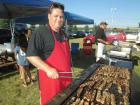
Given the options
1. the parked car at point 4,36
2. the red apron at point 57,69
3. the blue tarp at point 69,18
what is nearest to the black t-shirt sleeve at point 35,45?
the red apron at point 57,69

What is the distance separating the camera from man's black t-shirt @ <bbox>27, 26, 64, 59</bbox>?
279 centimetres

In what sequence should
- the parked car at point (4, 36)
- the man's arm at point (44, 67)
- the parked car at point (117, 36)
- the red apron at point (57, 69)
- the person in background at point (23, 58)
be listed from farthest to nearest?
the parked car at point (117, 36)
the parked car at point (4, 36)
the person in background at point (23, 58)
the red apron at point (57, 69)
the man's arm at point (44, 67)

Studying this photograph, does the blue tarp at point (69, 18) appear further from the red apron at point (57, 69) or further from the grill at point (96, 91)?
the red apron at point (57, 69)

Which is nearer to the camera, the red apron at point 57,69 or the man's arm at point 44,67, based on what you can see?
the man's arm at point 44,67

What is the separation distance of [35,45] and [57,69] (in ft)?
1.35

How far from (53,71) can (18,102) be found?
359 centimetres

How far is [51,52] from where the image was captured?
9.55ft

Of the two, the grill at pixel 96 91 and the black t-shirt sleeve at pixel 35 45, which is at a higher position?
the black t-shirt sleeve at pixel 35 45

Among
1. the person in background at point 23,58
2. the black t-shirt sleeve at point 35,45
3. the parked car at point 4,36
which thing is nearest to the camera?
the black t-shirt sleeve at point 35,45

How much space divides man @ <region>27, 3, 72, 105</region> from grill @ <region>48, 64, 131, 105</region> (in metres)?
0.21

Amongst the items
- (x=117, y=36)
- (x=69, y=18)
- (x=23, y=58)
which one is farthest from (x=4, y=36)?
(x=117, y=36)

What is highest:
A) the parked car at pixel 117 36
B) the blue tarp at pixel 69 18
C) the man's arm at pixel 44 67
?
the blue tarp at pixel 69 18

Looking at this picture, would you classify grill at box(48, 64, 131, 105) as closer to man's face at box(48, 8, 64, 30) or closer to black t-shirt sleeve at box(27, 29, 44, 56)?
black t-shirt sleeve at box(27, 29, 44, 56)

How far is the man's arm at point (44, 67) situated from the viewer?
261 cm
